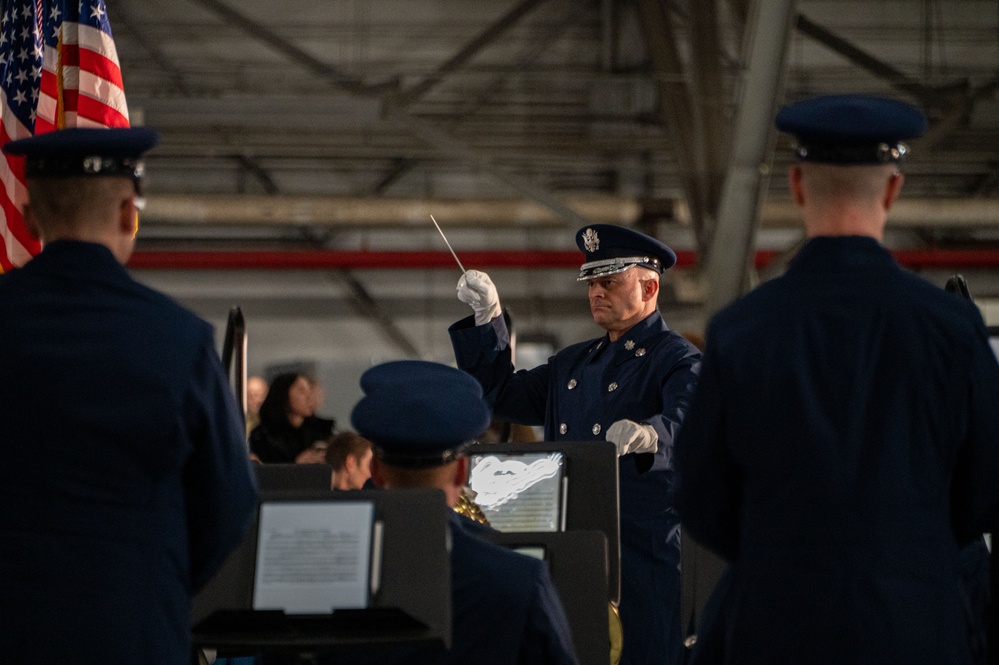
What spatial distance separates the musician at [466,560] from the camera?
7.10ft

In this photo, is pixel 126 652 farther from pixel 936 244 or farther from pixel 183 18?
pixel 936 244

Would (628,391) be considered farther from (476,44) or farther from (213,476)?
(476,44)

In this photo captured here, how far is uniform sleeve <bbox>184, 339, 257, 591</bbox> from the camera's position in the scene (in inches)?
85.7

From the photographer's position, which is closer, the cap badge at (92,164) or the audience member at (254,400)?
the cap badge at (92,164)

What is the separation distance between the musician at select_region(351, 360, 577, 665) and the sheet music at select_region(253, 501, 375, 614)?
112 millimetres

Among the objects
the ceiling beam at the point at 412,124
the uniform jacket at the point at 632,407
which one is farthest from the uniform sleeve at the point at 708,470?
the ceiling beam at the point at 412,124

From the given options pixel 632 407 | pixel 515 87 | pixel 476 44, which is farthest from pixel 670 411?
pixel 515 87

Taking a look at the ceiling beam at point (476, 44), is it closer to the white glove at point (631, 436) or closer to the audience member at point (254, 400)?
the audience member at point (254, 400)

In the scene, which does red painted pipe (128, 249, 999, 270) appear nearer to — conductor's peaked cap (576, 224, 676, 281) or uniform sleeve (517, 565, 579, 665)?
conductor's peaked cap (576, 224, 676, 281)

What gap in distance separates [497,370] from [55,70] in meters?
1.54

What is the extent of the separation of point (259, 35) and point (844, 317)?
9.71 metres

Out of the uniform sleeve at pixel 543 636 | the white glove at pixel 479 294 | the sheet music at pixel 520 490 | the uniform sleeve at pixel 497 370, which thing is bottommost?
the uniform sleeve at pixel 543 636

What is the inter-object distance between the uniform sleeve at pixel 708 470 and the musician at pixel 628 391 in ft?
4.59

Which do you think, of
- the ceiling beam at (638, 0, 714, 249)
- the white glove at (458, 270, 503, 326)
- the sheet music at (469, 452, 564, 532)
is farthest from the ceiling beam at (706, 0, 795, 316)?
the sheet music at (469, 452, 564, 532)
